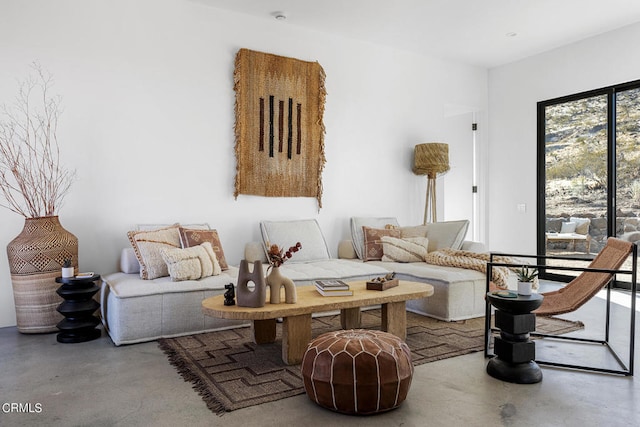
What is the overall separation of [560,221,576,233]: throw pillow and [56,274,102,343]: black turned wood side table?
5.35 meters

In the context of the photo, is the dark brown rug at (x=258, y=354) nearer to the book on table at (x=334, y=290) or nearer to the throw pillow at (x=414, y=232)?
the book on table at (x=334, y=290)

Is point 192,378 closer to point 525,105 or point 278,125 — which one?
point 278,125

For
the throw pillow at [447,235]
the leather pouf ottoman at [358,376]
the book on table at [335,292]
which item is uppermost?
the throw pillow at [447,235]

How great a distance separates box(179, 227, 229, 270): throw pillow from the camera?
3936 mm

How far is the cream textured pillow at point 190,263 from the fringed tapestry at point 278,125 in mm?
1161

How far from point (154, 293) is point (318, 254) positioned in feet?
6.30

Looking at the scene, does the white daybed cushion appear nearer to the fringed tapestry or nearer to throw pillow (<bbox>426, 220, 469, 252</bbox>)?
the fringed tapestry

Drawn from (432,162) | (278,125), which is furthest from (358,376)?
(432,162)

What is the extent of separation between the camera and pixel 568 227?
586cm

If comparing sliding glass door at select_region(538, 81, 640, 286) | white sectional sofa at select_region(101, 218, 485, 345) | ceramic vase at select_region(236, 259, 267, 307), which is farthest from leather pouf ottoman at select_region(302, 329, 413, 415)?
sliding glass door at select_region(538, 81, 640, 286)

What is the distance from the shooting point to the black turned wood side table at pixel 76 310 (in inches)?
129

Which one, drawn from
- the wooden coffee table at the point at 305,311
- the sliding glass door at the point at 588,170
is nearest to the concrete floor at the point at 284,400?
the wooden coffee table at the point at 305,311

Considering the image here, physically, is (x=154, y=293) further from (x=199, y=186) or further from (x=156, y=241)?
(x=199, y=186)

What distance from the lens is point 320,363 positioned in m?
2.14
